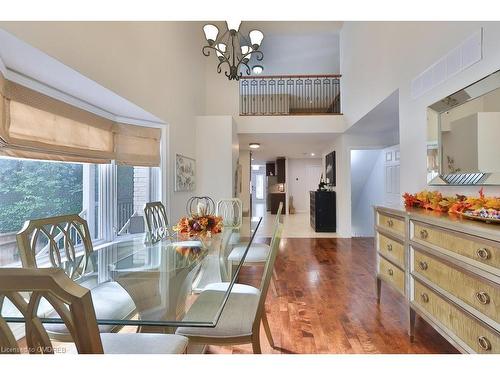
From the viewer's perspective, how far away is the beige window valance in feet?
6.63

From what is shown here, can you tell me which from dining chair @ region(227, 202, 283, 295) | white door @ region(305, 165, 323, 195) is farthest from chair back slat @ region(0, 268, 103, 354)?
white door @ region(305, 165, 323, 195)

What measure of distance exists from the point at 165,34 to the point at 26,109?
2.24m

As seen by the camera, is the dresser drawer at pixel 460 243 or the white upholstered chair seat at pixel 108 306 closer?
the dresser drawer at pixel 460 243

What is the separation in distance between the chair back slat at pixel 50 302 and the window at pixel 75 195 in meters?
1.95

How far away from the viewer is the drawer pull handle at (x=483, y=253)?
126cm

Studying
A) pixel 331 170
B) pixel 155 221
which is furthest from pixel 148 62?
pixel 331 170

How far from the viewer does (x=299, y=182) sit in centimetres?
1143

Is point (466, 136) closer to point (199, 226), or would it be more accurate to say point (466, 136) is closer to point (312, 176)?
point (199, 226)

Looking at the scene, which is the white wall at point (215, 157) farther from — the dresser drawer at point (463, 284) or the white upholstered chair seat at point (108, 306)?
the dresser drawer at point (463, 284)

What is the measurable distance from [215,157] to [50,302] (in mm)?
4477

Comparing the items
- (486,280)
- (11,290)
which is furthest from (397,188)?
(11,290)

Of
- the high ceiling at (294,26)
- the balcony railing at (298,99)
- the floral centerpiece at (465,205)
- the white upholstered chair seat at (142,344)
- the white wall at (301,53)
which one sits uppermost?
the white wall at (301,53)

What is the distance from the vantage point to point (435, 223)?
167 cm

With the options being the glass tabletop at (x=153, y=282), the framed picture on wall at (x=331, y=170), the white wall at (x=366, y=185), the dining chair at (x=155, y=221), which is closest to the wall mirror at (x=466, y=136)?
the glass tabletop at (x=153, y=282)
